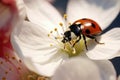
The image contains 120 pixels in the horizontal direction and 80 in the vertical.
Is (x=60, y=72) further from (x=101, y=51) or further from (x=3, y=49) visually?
(x=3, y=49)

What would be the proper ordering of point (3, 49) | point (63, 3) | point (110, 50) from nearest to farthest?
point (110, 50) → point (3, 49) → point (63, 3)

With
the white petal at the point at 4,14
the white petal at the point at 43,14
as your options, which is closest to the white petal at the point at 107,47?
the white petal at the point at 43,14

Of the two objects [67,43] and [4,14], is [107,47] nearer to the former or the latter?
[67,43]

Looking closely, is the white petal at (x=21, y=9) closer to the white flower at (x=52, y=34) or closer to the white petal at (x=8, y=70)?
the white flower at (x=52, y=34)

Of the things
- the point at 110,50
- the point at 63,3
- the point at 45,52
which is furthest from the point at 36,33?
the point at 63,3

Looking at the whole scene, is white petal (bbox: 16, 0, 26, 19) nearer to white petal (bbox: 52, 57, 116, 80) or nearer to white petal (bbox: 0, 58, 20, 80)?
white petal (bbox: 0, 58, 20, 80)

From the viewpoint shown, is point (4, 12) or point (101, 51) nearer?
point (101, 51)

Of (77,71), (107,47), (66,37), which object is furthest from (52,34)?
(77,71)
